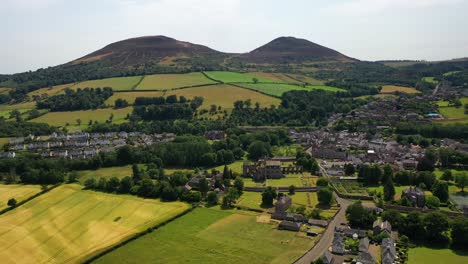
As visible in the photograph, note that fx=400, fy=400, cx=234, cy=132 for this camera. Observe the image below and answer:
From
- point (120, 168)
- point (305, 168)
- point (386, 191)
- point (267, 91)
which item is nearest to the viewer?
point (386, 191)

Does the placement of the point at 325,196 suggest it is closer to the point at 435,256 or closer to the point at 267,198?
the point at 267,198

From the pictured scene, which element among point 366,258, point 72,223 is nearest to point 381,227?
point 366,258

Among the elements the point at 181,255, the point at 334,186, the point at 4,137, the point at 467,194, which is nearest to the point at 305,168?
the point at 334,186

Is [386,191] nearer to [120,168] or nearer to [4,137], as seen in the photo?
[120,168]

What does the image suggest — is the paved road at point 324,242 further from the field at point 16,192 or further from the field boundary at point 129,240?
the field at point 16,192

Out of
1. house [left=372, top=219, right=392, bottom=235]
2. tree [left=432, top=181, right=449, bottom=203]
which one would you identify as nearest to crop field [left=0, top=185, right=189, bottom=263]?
house [left=372, top=219, right=392, bottom=235]

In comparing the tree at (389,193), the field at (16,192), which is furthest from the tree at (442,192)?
the field at (16,192)

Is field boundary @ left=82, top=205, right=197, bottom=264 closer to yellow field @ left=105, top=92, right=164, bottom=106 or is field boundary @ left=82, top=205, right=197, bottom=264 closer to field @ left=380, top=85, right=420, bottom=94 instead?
yellow field @ left=105, top=92, right=164, bottom=106
